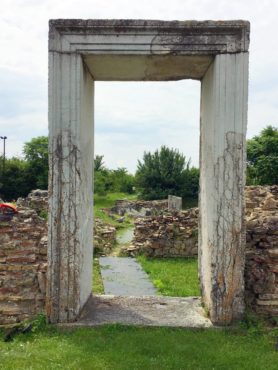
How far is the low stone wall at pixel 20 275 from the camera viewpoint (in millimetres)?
4637

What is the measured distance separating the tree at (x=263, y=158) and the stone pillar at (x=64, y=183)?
1875 centimetres

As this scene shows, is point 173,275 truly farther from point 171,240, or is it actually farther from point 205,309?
point 205,309

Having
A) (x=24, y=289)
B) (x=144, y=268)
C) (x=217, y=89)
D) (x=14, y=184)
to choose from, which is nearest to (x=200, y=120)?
(x=217, y=89)

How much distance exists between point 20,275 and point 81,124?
176cm

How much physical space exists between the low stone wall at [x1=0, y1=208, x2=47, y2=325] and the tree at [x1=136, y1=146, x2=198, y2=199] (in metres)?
22.1

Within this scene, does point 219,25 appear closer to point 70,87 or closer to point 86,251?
point 70,87

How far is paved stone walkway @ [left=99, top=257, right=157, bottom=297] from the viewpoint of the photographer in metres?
6.63

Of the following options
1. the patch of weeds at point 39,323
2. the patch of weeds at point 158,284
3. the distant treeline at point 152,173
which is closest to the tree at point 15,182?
the distant treeline at point 152,173

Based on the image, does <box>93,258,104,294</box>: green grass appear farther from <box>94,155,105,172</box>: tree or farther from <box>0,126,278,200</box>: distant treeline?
<box>94,155,105,172</box>: tree

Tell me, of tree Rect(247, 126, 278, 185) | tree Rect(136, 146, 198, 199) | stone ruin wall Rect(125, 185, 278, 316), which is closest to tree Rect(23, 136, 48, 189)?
tree Rect(136, 146, 198, 199)

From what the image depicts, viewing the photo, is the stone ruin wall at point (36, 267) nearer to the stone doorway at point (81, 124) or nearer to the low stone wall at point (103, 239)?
the stone doorway at point (81, 124)

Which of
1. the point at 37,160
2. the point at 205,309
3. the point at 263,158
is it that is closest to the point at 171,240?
the point at 205,309

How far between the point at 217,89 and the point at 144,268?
5.22m

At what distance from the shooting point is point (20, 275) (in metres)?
4.70
